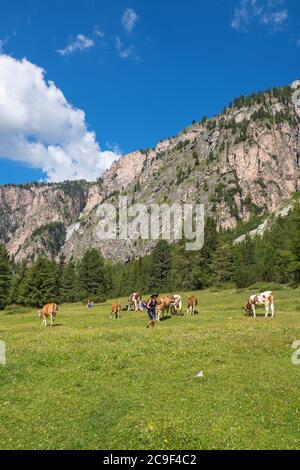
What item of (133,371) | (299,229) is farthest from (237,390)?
(299,229)

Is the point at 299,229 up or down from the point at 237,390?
up

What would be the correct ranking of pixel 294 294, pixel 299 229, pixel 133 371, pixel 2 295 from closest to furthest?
pixel 133 371 < pixel 294 294 < pixel 299 229 < pixel 2 295

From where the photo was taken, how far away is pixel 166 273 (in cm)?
13500

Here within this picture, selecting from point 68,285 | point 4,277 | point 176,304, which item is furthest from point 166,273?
point 176,304

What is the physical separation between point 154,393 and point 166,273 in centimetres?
11755

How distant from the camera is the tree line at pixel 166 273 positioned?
101062mm

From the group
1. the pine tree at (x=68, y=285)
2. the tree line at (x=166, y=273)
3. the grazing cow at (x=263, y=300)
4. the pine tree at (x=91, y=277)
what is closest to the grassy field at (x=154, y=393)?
the grazing cow at (x=263, y=300)

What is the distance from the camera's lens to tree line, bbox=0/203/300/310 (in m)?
101

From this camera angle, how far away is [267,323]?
3388cm

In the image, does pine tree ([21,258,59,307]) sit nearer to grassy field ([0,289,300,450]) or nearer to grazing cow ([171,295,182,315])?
grazing cow ([171,295,182,315])

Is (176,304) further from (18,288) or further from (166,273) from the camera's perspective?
(166,273)
